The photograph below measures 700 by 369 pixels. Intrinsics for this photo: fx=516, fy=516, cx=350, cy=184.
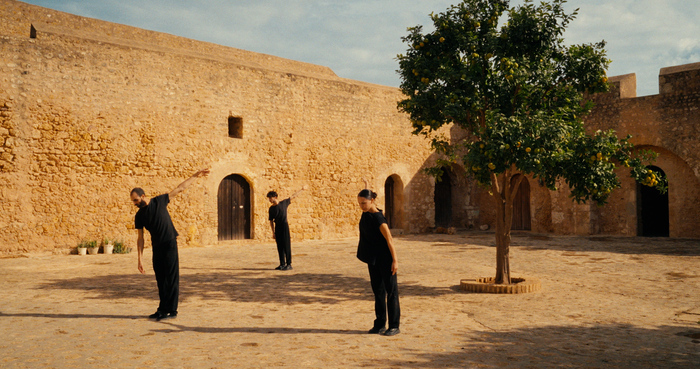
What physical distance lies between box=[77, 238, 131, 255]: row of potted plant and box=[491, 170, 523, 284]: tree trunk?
8940mm

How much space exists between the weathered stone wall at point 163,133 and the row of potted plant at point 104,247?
20cm

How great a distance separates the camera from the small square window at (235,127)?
574 inches

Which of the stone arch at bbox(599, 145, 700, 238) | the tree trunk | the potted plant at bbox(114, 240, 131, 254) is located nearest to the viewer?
the tree trunk

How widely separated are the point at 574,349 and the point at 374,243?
6.38 ft

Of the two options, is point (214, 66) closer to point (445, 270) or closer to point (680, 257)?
point (445, 270)

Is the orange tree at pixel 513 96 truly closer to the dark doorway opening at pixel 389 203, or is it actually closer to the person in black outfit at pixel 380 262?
the person in black outfit at pixel 380 262

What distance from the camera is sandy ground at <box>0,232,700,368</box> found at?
161 inches

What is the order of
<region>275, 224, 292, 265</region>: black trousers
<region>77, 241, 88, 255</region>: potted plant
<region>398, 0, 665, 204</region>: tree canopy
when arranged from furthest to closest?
<region>77, 241, 88, 255</region>: potted plant < <region>275, 224, 292, 265</region>: black trousers < <region>398, 0, 665, 204</region>: tree canopy

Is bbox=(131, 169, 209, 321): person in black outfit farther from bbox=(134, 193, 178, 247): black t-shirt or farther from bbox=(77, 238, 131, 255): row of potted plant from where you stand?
bbox=(77, 238, 131, 255): row of potted plant

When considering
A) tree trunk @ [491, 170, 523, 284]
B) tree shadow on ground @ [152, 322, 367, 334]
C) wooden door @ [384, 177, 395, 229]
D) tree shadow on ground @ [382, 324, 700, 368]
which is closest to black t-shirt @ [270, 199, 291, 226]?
tree trunk @ [491, 170, 523, 284]

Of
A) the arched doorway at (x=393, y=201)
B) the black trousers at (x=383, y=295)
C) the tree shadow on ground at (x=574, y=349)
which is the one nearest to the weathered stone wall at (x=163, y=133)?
the arched doorway at (x=393, y=201)

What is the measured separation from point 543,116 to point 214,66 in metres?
9.86

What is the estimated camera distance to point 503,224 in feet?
24.8

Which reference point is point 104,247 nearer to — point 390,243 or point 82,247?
point 82,247
